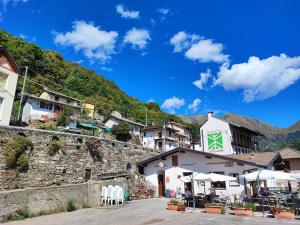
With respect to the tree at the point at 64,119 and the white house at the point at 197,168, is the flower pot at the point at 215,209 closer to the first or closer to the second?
the white house at the point at 197,168

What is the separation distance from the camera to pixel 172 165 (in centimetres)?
2541

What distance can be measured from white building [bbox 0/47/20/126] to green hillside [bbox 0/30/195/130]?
29476mm

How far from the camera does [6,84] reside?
2161cm

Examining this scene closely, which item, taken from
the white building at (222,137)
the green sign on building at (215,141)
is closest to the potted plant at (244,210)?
the white building at (222,137)

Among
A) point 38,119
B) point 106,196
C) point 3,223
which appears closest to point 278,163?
point 106,196

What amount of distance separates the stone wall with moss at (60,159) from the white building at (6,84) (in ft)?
11.1

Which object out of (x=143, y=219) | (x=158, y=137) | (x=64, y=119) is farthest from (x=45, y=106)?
(x=143, y=219)

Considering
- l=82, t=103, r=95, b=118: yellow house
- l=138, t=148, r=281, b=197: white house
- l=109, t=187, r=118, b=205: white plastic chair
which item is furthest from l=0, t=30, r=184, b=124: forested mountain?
l=109, t=187, r=118, b=205: white plastic chair

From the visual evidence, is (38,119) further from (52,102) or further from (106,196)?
(106,196)

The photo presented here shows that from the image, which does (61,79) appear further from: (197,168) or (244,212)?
(244,212)

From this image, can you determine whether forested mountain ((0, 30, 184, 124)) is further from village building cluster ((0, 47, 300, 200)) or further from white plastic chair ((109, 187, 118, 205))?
white plastic chair ((109, 187, 118, 205))

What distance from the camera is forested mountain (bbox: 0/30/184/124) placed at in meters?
55.7

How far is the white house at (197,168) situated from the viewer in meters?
21.3

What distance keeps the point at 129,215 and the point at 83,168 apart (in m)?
9.50
